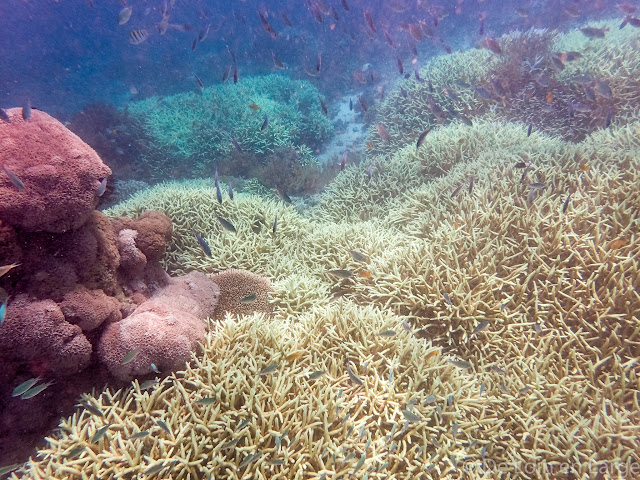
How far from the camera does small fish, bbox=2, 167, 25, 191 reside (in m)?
2.48

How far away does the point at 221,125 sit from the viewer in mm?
12477

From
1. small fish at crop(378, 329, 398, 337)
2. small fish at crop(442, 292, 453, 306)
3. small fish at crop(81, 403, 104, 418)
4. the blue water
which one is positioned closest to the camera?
small fish at crop(81, 403, 104, 418)

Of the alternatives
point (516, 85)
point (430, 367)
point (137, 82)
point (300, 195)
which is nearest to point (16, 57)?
point (137, 82)

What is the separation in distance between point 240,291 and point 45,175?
2425mm

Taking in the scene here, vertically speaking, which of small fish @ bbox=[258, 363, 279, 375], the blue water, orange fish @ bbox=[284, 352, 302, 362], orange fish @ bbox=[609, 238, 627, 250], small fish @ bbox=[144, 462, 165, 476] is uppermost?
the blue water

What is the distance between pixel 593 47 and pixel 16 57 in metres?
47.4

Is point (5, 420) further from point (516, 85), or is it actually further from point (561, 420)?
point (516, 85)

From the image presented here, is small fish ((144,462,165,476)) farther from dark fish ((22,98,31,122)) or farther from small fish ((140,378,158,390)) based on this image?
dark fish ((22,98,31,122))

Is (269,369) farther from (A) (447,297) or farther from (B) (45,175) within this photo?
(B) (45,175)

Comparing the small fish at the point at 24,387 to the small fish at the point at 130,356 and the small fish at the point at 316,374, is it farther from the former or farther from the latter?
the small fish at the point at 316,374

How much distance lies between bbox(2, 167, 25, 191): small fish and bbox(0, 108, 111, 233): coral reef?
2 cm

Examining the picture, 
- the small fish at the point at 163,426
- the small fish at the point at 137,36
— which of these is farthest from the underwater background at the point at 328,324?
the small fish at the point at 137,36

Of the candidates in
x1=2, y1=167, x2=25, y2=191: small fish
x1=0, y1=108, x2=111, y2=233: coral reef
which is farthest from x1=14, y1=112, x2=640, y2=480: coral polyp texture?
x1=2, y1=167, x2=25, y2=191: small fish

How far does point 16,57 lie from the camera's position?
3275 centimetres
